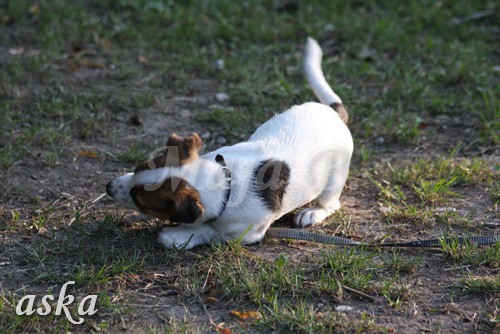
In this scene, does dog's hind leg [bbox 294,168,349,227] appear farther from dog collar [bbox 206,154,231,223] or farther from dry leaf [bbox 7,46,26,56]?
dry leaf [bbox 7,46,26,56]

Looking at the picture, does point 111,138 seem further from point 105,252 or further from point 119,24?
point 119,24

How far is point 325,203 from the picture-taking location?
186 inches

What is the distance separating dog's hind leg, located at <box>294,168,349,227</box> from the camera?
183 inches

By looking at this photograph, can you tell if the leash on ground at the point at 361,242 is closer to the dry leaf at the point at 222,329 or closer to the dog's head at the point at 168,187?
the dog's head at the point at 168,187

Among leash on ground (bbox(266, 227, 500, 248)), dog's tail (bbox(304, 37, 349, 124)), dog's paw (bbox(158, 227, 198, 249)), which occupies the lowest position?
Result: leash on ground (bbox(266, 227, 500, 248))

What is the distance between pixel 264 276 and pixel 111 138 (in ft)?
7.55

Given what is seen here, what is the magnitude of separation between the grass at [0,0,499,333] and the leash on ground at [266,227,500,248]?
0.06 m

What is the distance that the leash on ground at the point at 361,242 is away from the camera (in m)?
4.24

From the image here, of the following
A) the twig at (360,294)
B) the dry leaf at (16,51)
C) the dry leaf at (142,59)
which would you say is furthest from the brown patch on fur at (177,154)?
the dry leaf at (16,51)

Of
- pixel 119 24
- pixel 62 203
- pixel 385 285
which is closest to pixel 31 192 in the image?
pixel 62 203

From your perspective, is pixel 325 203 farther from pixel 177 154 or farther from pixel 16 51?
pixel 16 51

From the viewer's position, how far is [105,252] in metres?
4.16

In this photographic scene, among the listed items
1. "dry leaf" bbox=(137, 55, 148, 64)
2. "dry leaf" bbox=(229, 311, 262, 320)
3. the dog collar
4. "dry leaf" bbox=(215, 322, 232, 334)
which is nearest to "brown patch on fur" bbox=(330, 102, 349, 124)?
the dog collar

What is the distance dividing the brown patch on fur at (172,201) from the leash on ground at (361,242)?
23.2 inches
